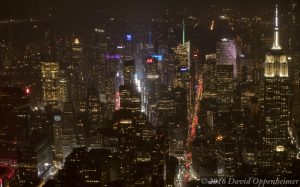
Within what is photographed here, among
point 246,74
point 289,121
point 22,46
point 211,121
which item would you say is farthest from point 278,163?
point 22,46

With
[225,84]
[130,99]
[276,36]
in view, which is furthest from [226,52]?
[276,36]

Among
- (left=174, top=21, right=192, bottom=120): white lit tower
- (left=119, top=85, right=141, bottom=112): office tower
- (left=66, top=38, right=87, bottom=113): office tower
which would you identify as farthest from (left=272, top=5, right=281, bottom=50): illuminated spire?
(left=66, top=38, right=87, bottom=113): office tower

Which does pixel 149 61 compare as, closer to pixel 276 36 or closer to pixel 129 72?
pixel 129 72

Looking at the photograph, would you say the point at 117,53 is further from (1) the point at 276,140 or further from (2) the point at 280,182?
(2) the point at 280,182

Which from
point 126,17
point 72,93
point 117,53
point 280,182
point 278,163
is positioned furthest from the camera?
point 117,53

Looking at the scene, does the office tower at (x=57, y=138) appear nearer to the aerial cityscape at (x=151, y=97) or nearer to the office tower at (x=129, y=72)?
the aerial cityscape at (x=151, y=97)

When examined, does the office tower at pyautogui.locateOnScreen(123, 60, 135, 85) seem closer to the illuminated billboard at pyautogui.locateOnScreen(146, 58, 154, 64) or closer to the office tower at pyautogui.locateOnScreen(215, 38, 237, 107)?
the illuminated billboard at pyautogui.locateOnScreen(146, 58, 154, 64)

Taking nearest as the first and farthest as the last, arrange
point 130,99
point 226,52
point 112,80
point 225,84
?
point 130,99
point 225,84
point 226,52
point 112,80
